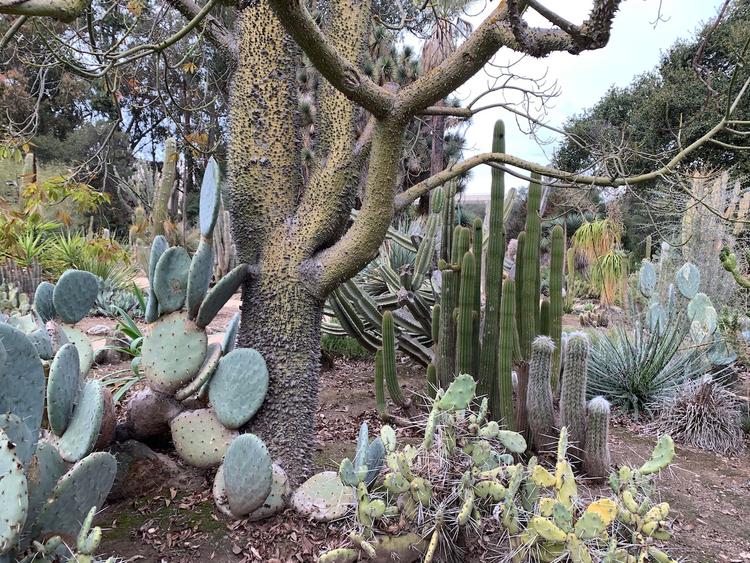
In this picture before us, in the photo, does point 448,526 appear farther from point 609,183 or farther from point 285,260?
point 609,183

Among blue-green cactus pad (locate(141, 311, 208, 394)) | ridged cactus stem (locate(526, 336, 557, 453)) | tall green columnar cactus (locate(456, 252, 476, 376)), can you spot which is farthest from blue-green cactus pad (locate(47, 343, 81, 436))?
ridged cactus stem (locate(526, 336, 557, 453))

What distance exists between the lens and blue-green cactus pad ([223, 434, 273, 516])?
1.92 m

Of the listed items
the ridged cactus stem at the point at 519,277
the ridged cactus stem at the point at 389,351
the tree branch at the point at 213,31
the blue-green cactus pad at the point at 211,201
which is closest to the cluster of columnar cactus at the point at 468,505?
the blue-green cactus pad at the point at 211,201

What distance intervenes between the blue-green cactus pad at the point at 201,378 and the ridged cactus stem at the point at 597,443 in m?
2.03

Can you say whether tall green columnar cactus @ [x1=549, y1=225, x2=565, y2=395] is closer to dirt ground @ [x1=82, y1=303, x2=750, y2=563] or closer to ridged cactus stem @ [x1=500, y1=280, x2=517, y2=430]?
ridged cactus stem @ [x1=500, y1=280, x2=517, y2=430]

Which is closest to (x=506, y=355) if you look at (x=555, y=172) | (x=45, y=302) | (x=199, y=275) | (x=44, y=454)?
(x=555, y=172)

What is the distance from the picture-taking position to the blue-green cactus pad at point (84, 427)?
1.69m

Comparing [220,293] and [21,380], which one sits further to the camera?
[220,293]

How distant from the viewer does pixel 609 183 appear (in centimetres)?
214

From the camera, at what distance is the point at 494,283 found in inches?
116

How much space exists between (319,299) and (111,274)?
26.3 feet

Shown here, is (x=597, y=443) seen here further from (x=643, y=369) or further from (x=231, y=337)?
(x=231, y=337)

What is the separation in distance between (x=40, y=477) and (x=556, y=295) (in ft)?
9.20

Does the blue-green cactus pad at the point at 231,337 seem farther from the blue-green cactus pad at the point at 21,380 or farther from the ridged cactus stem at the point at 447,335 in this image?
the ridged cactus stem at the point at 447,335
